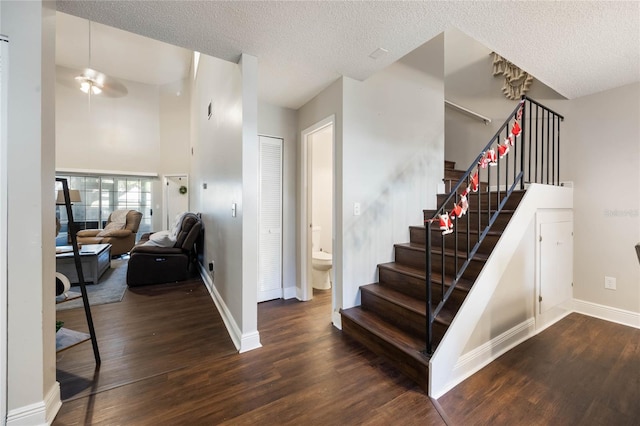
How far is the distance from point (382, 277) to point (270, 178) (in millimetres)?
1752

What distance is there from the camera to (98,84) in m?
6.28

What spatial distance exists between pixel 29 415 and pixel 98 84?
761 cm

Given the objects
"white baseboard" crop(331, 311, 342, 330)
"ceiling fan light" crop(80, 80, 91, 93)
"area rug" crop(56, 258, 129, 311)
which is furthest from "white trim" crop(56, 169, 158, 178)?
"white baseboard" crop(331, 311, 342, 330)

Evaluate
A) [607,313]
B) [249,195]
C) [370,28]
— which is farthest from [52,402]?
[607,313]

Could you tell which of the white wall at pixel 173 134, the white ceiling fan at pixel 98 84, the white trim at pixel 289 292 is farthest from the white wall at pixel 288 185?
the white ceiling fan at pixel 98 84

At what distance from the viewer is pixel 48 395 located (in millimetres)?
1378

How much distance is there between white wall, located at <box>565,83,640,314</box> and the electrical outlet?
3 cm

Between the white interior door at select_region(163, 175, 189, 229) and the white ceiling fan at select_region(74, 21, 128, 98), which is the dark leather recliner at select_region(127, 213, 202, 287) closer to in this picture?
the white interior door at select_region(163, 175, 189, 229)

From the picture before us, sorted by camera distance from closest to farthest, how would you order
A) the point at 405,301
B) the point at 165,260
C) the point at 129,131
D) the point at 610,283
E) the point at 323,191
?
1. the point at 405,301
2. the point at 610,283
3. the point at 165,260
4. the point at 323,191
5. the point at 129,131

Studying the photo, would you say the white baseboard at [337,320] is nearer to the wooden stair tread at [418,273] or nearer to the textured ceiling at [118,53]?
the wooden stair tread at [418,273]

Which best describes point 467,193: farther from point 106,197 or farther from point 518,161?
point 106,197

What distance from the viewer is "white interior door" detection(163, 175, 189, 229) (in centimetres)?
729

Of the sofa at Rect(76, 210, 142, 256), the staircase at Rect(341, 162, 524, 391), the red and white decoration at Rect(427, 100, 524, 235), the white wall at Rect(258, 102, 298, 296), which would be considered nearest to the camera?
the red and white decoration at Rect(427, 100, 524, 235)

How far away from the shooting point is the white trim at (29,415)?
1.26m
